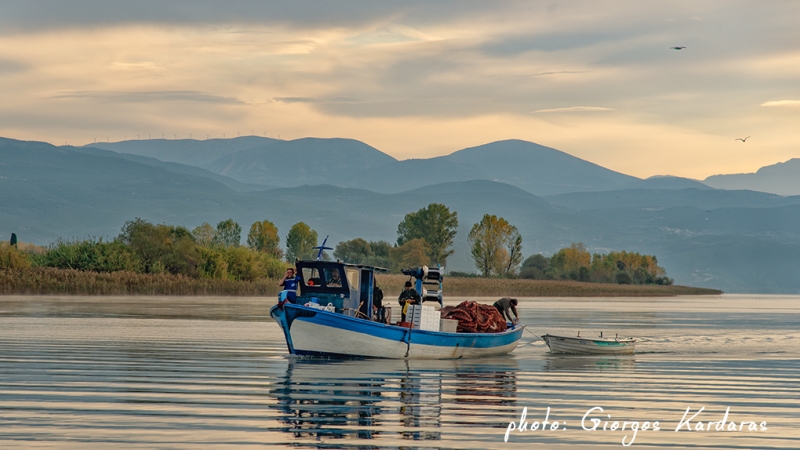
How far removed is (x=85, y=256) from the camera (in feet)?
273

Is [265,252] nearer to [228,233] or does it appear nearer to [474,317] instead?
[228,233]

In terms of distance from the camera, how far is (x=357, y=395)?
2188 cm

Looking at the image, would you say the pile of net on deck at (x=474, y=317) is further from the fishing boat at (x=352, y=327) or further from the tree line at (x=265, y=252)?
the tree line at (x=265, y=252)

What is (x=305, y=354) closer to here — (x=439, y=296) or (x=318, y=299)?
(x=318, y=299)

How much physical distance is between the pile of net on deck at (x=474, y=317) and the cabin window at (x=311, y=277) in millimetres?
4486

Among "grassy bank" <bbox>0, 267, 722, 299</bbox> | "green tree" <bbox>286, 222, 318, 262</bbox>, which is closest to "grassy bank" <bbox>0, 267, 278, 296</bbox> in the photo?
"grassy bank" <bbox>0, 267, 722, 299</bbox>

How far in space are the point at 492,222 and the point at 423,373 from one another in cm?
12514

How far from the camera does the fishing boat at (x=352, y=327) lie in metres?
29.9

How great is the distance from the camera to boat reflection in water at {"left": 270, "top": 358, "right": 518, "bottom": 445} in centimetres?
1742

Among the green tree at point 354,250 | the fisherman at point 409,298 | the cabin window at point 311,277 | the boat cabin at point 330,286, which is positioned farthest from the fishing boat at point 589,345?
the green tree at point 354,250

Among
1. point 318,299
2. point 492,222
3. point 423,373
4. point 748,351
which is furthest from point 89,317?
point 492,222

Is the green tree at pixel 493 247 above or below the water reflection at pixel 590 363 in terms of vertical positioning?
above

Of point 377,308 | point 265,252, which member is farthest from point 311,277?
point 265,252

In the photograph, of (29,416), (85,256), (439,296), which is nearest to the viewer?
(29,416)
